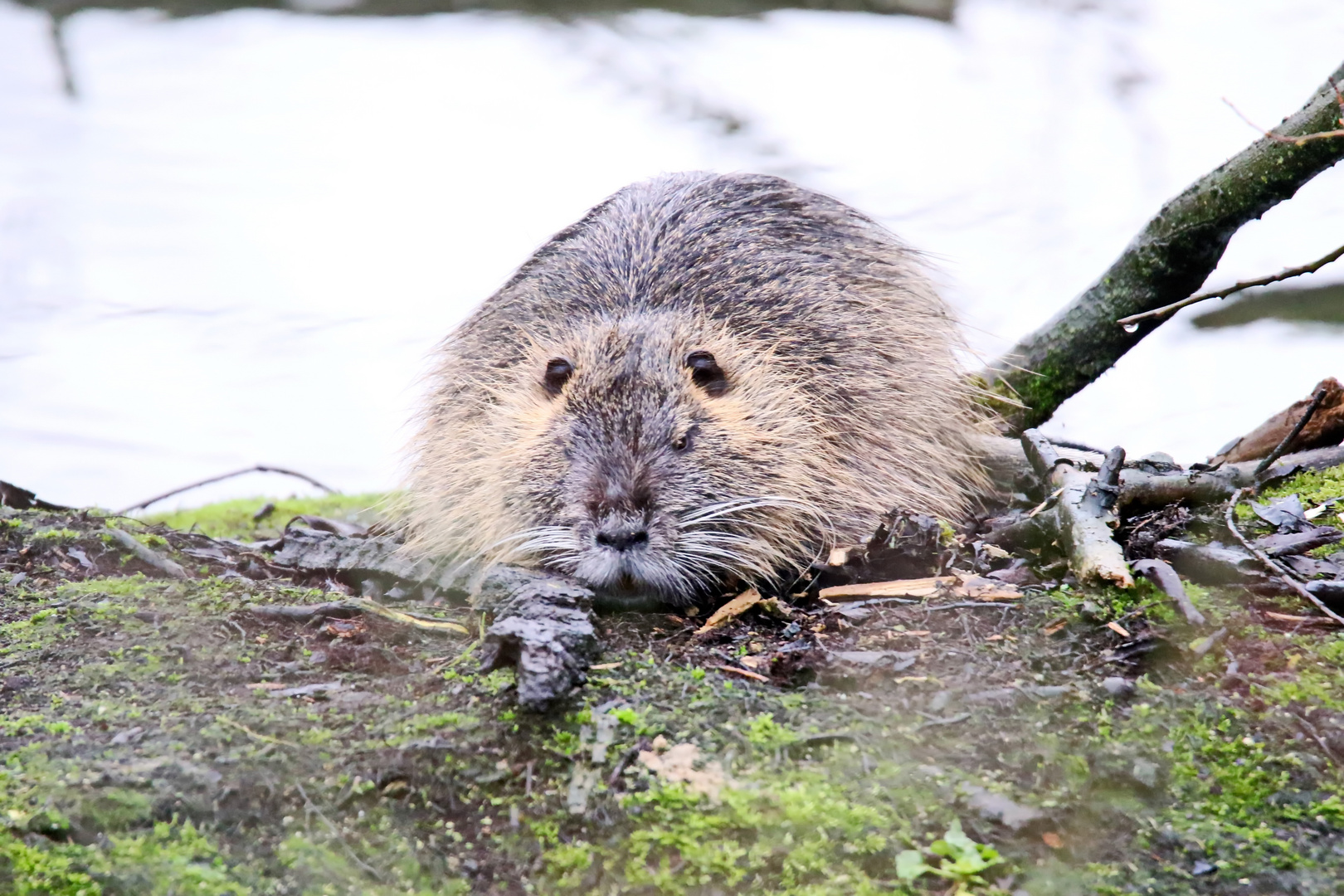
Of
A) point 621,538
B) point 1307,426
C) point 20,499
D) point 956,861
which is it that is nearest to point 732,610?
point 621,538

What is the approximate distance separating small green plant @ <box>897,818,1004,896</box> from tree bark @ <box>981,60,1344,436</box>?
→ 112 inches

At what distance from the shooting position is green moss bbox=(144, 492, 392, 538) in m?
5.66

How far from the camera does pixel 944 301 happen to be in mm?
4969

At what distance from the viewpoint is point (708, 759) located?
7.25 ft

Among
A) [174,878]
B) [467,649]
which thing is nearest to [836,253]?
[467,649]

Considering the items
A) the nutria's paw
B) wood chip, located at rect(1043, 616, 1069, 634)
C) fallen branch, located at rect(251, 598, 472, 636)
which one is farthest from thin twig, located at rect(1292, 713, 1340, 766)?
fallen branch, located at rect(251, 598, 472, 636)

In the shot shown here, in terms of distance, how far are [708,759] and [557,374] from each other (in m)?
2.01

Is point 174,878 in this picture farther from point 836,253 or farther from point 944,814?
point 836,253

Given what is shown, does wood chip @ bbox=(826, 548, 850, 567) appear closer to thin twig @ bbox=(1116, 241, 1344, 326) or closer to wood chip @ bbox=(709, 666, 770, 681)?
wood chip @ bbox=(709, 666, 770, 681)

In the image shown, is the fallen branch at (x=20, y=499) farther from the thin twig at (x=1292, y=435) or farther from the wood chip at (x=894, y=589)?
the thin twig at (x=1292, y=435)

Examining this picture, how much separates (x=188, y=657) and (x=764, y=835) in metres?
1.65

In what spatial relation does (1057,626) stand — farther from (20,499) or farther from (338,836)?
(20,499)

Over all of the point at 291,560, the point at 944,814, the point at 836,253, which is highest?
the point at 836,253

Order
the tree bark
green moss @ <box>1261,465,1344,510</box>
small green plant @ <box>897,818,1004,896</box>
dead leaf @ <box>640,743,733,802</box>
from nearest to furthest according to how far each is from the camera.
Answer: small green plant @ <box>897,818,1004,896</box> → dead leaf @ <box>640,743,733,802</box> → green moss @ <box>1261,465,1344,510</box> → the tree bark
